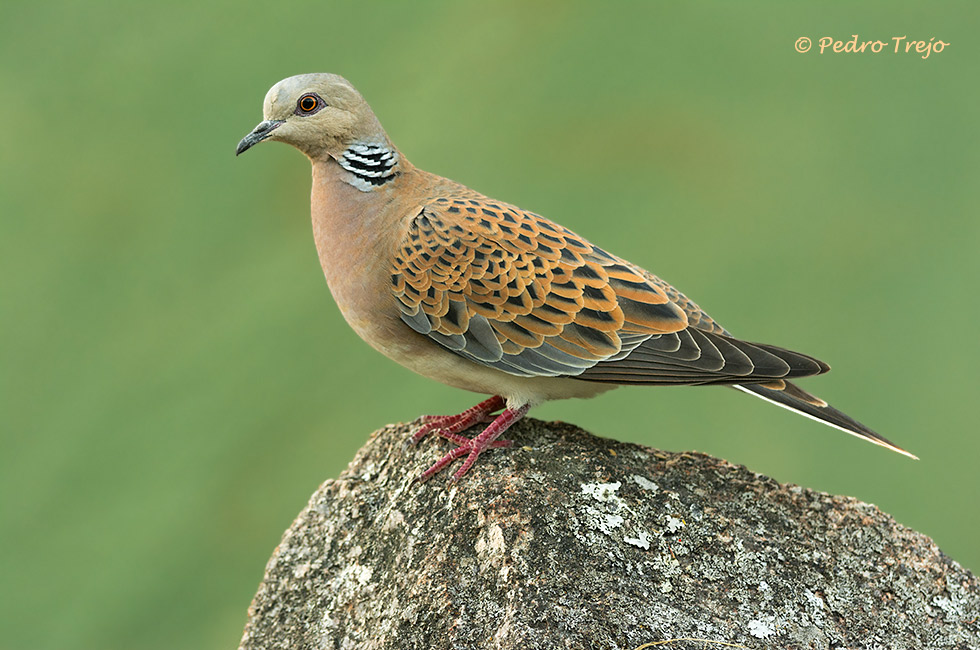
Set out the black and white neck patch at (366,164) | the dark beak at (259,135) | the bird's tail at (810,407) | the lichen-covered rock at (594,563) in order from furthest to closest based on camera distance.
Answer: the black and white neck patch at (366,164), the dark beak at (259,135), the bird's tail at (810,407), the lichen-covered rock at (594,563)

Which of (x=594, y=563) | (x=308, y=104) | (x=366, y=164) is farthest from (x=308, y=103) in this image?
(x=594, y=563)

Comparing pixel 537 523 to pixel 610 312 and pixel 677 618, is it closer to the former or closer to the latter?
pixel 677 618

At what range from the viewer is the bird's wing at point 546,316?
13.5ft

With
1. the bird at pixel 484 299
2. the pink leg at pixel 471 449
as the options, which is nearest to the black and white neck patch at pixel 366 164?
the bird at pixel 484 299

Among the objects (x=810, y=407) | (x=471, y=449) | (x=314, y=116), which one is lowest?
(x=471, y=449)

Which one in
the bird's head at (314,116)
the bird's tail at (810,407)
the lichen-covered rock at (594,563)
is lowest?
the lichen-covered rock at (594,563)

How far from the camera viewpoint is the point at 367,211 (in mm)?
4426

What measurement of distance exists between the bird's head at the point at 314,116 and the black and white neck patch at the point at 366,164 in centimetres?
4

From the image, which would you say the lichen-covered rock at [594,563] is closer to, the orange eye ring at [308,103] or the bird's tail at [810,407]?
the bird's tail at [810,407]

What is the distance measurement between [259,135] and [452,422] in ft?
5.24

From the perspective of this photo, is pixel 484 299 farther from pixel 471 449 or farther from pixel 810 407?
pixel 810 407

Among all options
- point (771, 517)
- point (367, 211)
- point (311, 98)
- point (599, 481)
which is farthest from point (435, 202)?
point (771, 517)

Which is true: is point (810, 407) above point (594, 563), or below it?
above

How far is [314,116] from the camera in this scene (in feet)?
14.3
